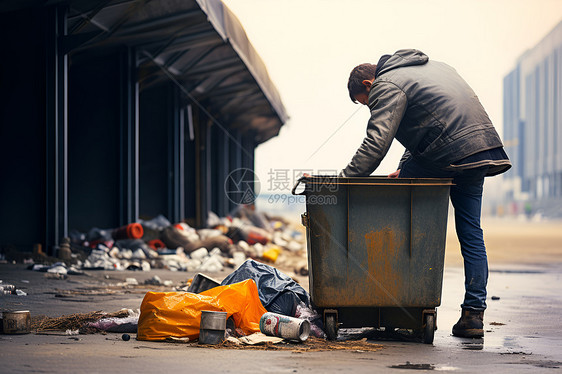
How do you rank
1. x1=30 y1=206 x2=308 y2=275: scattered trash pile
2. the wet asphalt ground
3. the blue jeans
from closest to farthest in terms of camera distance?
the wet asphalt ground
the blue jeans
x1=30 y1=206 x2=308 y2=275: scattered trash pile

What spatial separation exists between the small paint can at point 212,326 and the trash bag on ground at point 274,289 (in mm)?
635

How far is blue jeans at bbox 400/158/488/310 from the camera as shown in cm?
416

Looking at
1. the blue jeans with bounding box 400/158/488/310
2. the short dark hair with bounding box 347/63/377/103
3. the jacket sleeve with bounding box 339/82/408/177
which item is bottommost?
the blue jeans with bounding box 400/158/488/310

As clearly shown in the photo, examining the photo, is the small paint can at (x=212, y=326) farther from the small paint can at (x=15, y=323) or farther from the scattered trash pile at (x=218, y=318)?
the small paint can at (x=15, y=323)

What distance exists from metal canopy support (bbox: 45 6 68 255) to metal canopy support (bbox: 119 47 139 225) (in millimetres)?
2250

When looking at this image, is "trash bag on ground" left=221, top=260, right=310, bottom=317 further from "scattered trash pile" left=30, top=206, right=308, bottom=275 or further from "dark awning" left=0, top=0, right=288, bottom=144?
"dark awning" left=0, top=0, right=288, bottom=144

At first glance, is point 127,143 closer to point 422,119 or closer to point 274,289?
point 274,289

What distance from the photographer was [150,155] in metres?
14.2

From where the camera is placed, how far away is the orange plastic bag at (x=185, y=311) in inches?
147

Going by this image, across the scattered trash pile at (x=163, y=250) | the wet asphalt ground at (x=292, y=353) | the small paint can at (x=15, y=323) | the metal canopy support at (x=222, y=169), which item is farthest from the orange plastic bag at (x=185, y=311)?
the metal canopy support at (x=222, y=169)

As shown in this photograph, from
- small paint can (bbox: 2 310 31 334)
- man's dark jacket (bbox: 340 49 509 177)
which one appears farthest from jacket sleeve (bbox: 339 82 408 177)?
small paint can (bbox: 2 310 31 334)

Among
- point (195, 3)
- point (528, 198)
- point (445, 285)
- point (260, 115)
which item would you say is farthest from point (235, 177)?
point (528, 198)

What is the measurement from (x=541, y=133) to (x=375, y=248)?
85.7 m

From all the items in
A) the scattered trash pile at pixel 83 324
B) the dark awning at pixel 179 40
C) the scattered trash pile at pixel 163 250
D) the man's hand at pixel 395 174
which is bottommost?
the scattered trash pile at pixel 163 250
